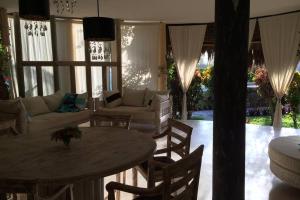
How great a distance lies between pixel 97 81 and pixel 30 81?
5.35ft

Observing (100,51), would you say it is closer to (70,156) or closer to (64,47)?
(64,47)

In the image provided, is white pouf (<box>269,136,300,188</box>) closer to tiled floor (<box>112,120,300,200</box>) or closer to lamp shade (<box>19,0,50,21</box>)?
tiled floor (<box>112,120,300,200</box>)

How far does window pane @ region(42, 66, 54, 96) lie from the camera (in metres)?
6.67

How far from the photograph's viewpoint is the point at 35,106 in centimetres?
541

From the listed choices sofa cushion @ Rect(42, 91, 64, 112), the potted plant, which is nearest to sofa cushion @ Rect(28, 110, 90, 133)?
sofa cushion @ Rect(42, 91, 64, 112)

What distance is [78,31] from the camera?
6996 mm

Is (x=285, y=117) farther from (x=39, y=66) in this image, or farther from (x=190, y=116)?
(x=39, y=66)

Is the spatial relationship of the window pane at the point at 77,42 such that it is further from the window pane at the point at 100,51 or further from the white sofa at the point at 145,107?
the white sofa at the point at 145,107

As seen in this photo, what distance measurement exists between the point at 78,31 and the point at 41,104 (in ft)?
7.70

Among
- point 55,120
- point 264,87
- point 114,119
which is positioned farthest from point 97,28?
point 264,87

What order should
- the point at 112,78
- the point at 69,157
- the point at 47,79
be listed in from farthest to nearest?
1. the point at 112,78
2. the point at 47,79
3. the point at 69,157

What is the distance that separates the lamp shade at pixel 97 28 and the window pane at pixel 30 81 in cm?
428

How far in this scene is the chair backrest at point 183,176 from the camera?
1561 millimetres

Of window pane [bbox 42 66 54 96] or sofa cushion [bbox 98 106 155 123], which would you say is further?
window pane [bbox 42 66 54 96]
